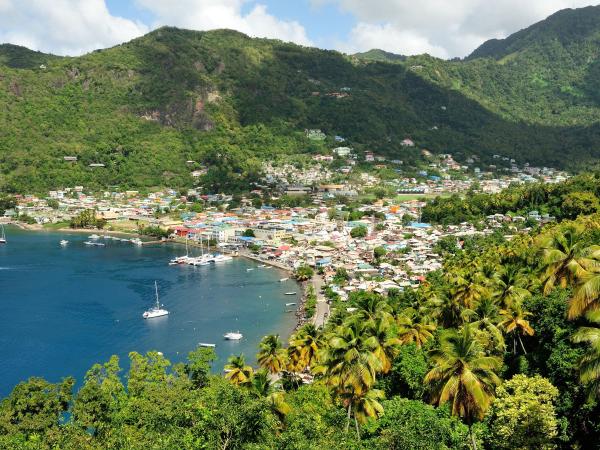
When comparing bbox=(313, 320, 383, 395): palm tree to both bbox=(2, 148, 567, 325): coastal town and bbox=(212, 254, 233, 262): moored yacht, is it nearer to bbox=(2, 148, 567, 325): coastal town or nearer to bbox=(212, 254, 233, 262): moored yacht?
bbox=(2, 148, 567, 325): coastal town

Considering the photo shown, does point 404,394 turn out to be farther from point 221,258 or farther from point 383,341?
point 221,258

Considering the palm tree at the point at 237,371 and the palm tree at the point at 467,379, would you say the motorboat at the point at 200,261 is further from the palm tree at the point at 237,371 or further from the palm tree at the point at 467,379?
the palm tree at the point at 467,379

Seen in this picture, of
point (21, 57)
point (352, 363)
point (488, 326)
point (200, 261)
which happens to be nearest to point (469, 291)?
point (488, 326)

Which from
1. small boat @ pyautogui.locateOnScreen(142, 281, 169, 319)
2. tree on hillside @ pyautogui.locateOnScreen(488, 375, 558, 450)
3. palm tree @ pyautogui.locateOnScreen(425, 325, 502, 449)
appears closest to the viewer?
tree on hillside @ pyautogui.locateOnScreen(488, 375, 558, 450)

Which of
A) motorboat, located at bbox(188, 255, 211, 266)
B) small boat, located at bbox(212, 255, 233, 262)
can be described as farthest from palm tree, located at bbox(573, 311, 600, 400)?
small boat, located at bbox(212, 255, 233, 262)

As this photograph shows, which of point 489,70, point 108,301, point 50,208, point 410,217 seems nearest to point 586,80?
point 489,70
